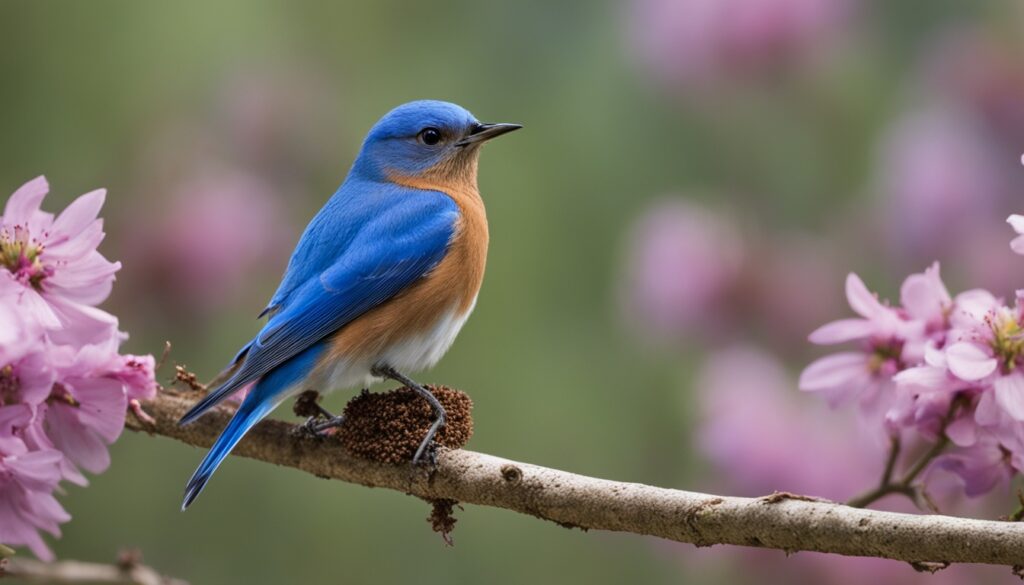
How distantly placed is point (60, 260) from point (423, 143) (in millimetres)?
1613

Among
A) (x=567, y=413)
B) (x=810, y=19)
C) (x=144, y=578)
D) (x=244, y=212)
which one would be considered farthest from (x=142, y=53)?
(x=144, y=578)

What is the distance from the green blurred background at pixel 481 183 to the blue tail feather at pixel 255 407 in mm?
2717

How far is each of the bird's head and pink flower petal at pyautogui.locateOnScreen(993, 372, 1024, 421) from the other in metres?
1.88

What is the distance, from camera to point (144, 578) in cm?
285

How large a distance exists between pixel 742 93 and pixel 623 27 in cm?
86

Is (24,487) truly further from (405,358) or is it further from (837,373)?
(837,373)

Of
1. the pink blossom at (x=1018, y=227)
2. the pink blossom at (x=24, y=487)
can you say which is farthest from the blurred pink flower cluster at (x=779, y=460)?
the pink blossom at (x=24, y=487)

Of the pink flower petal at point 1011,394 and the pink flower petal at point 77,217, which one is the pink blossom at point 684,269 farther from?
the pink flower petal at point 77,217

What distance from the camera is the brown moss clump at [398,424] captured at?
305 cm

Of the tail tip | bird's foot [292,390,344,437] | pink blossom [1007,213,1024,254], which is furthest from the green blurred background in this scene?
pink blossom [1007,213,1024,254]

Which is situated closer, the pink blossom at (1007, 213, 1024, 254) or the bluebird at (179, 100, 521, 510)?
the pink blossom at (1007, 213, 1024, 254)

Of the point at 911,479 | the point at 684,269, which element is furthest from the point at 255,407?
the point at 684,269

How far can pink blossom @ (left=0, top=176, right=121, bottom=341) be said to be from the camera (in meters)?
2.81

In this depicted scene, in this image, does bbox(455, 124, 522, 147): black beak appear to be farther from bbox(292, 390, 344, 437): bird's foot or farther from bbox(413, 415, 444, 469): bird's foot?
bbox(413, 415, 444, 469): bird's foot
